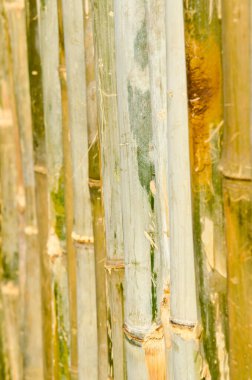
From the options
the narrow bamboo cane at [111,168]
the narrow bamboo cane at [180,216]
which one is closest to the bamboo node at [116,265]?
the narrow bamboo cane at [111,168]

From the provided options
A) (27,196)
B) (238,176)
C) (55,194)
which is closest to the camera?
(238,176)

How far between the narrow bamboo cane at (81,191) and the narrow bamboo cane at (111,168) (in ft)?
0.27

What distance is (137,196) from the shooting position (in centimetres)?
91

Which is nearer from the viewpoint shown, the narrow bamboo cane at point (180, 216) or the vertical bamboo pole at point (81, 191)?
the narrow bamboo cane at point (180, 216)

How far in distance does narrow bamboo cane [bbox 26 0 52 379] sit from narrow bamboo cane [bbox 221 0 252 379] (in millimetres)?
487

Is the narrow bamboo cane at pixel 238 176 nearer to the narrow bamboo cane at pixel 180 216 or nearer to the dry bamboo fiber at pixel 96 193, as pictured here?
the narrow bamboo cane at pixel 180 216

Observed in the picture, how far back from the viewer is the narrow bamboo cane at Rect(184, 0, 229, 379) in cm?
80

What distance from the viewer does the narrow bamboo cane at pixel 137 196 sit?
2.89ft

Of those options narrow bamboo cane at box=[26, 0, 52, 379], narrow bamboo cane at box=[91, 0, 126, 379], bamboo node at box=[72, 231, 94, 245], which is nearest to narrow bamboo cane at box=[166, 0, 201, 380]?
narrow bamboo cane at box=[91, 0, 126, 379]

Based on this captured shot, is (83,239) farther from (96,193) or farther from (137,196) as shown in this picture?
(137,196)

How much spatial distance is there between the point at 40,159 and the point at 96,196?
8.9 inches

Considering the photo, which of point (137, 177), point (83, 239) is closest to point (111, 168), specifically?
point (137, 177)

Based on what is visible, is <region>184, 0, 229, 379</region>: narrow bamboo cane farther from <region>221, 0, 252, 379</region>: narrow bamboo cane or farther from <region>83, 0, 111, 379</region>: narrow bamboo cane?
<region>83, 0, 111, 379</region>: narrow bamboo cane

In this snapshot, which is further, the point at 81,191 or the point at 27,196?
the point at 27,196
